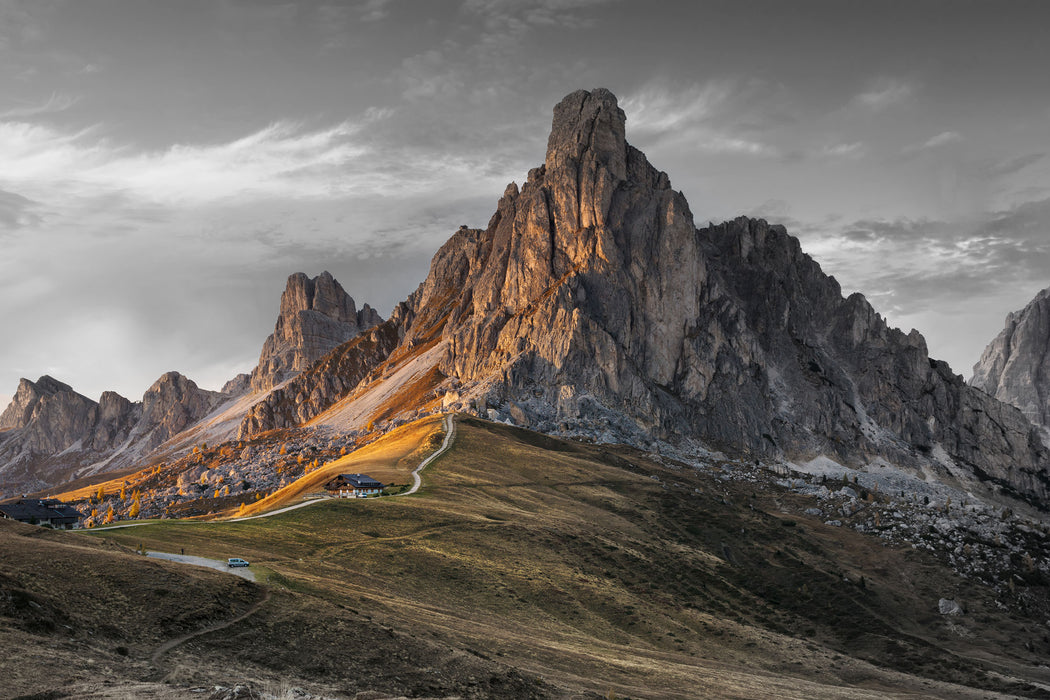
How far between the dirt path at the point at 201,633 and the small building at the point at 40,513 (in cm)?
5489

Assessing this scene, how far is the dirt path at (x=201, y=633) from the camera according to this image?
28469mm

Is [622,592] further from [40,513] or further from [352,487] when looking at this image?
[40,513]

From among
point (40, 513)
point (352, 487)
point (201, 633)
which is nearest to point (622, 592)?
point (352, 487)

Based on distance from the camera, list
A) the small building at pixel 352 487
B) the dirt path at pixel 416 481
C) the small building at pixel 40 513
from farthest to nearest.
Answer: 1. the small building at pixel 352 487
2. the small building at pixel 40 513
3. the dirt path at pixel 416 481

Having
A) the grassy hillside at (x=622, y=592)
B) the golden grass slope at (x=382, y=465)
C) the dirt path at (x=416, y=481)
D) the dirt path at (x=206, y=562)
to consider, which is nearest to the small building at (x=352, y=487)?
the golden grass slope at (x=382, y=465)

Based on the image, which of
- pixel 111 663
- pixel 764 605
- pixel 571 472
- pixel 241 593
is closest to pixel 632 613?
pixel 764 605

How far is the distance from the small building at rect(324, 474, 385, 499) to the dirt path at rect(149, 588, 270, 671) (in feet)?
188

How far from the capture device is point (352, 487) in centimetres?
9531

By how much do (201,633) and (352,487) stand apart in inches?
2521

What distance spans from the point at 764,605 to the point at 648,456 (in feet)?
282

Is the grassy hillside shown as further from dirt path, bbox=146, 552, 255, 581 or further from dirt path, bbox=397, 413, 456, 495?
dirt path, bbox=397, 413, 456, 495

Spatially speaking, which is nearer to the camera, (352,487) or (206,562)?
(206,562)

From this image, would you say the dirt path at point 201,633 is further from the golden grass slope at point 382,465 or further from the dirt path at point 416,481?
the golden grass slope at point 382,465

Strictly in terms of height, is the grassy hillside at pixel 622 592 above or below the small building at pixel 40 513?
below
